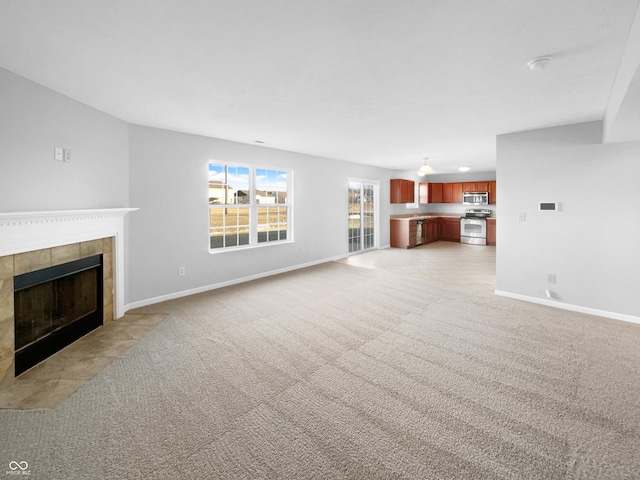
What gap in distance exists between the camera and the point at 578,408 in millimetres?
2062

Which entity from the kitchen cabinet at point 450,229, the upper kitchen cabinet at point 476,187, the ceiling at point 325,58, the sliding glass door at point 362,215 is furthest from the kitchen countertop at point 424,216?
the ceiling at point 325,58

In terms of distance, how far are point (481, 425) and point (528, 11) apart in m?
2.47

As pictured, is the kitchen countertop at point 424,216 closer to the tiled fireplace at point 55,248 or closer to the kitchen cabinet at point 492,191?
the kitchen cabinet at point 492,191

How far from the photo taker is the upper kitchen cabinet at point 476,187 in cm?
977

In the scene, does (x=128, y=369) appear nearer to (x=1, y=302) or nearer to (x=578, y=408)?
(x=1, y=302)

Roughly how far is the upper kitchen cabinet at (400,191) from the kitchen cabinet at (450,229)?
2042 millimetres

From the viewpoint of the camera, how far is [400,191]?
919 centimetres

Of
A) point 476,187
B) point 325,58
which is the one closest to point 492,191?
point 476,187

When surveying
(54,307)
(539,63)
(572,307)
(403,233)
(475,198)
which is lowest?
(572,307)

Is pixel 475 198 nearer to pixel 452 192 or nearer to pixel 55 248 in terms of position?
pixel 452 192

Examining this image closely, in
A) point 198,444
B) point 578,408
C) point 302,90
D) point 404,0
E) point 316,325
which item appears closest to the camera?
point 404,0

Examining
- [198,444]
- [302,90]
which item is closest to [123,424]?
[198,444]

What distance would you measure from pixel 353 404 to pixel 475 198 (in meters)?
9.57

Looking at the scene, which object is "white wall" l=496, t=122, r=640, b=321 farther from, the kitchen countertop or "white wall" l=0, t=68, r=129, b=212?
"white wall" l=0, t=68, r=129, b=212
